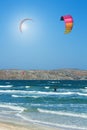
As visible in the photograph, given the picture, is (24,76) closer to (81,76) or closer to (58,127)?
(81,76)

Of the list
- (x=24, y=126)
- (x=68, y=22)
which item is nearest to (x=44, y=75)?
(x=68, y=22)

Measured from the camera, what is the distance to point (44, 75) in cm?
14938

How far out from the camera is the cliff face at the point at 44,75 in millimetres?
145000

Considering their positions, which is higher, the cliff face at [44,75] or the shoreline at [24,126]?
the shoreline at [24,126]

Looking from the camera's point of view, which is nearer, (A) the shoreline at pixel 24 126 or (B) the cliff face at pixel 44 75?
(A) the shoreline at pixel 24 126

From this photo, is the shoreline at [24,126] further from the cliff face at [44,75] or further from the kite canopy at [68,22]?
the cliff face at [44,75]

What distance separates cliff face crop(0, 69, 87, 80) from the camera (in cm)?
14500

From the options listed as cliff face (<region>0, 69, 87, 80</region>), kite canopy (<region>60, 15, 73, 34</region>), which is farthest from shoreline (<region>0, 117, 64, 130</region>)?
cliff face (<region>0, 69, 87, 80</region>)

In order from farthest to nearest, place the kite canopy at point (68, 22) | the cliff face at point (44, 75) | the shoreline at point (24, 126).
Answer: the cliff face at point (44, 75)
the kite canopy at point (68, 22)
the shoreline at point (24, 126)

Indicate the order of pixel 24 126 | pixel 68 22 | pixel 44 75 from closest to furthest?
pixel 24 126 < pixel 68 22 < pixel 44 75

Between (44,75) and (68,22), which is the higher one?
(68,22)

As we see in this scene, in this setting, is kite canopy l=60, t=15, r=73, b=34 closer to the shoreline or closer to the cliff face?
the shoreline

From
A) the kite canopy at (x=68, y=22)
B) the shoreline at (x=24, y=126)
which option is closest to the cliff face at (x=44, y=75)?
the kite canopy at (x=68, y=22)

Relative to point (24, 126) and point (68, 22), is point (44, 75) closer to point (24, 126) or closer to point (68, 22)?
point (68, 22)
